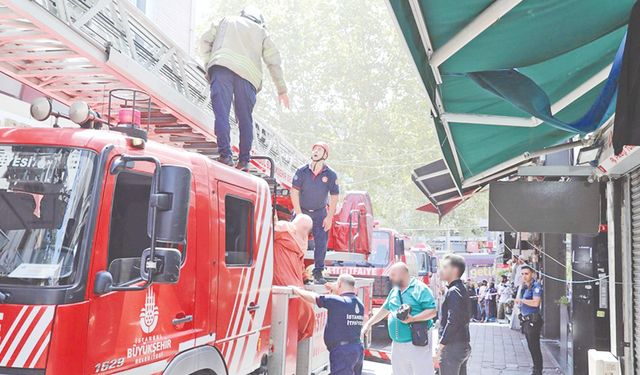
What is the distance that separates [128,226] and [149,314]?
0.52 m

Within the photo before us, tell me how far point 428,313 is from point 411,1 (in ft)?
12.4

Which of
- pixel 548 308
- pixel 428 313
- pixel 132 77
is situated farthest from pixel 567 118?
pixel 548 308

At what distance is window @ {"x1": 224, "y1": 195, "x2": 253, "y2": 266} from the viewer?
4.75 metres

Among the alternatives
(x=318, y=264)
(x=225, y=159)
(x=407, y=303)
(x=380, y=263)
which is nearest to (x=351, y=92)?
(x=380, y=263)

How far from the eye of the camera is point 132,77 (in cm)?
495

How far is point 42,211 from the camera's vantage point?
329 cm

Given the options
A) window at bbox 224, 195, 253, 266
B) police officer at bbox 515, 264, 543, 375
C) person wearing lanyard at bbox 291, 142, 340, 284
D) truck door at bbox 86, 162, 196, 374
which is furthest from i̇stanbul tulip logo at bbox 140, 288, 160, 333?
police officer at bbox 515, 264, 543, 375

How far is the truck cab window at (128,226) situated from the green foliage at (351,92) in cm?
2463

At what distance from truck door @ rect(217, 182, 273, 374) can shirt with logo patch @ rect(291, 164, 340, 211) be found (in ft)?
5.66

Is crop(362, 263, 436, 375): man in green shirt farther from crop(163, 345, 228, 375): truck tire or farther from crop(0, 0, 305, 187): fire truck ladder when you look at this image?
A: crop(163, 345, 228, 375): truck tire

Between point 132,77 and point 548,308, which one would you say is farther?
point 548,308

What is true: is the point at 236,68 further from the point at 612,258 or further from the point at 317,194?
the point at 612,258

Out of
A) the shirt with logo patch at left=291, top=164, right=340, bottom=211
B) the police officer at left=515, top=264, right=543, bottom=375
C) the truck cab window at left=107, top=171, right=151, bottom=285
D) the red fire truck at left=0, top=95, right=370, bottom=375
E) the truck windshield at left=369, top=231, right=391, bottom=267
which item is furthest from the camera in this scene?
the truck windshield at left=369, top=231, right=391, bottom=267

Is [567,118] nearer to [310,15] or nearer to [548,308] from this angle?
[548,308]
